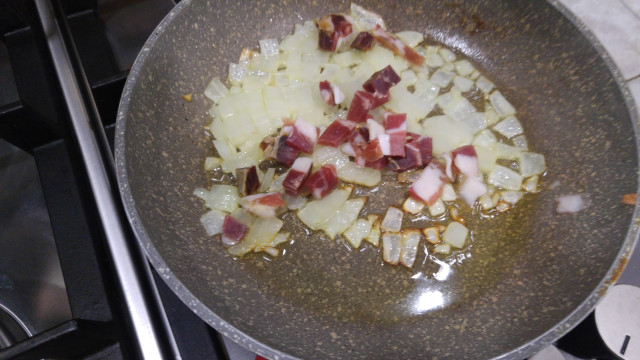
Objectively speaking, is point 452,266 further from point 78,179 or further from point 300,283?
point 78,179

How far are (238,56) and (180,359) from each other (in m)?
0.86

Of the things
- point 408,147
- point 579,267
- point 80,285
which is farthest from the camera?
point 408,147

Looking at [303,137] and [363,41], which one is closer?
[303,137]

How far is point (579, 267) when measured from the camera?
0.94 metres

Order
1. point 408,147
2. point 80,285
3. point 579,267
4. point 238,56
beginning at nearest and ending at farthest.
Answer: point 80,285 → point 579,267 → point 408,147 → point 238,56

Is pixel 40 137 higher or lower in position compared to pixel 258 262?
higher

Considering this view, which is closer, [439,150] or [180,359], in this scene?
[180,359]

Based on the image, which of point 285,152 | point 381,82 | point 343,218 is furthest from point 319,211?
point 381,82

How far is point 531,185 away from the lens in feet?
3.64

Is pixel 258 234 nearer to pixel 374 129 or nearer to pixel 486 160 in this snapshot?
pixel 374 129

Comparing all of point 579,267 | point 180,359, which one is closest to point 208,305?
point 180,359

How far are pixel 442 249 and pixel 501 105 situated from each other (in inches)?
19.6

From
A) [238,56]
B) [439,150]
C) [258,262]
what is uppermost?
[238,56]

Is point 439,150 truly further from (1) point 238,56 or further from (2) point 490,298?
(1) point 238,56
